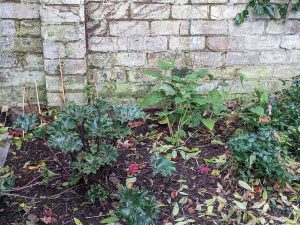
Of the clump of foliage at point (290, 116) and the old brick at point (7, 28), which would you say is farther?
the old brick at point (7, 28)

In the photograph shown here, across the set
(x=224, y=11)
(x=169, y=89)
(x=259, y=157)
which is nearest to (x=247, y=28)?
(x=224, y=11)

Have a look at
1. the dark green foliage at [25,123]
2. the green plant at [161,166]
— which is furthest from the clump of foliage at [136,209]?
the dark green foliage at [25,123]

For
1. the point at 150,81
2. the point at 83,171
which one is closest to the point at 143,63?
the point at 150,81

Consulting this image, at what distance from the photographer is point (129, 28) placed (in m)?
3.56

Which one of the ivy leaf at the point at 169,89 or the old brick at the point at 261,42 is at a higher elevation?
the old brick at the point at 261,42

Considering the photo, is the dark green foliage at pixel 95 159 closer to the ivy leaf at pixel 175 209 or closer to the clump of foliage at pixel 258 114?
the ivy leaf at pixel 175 209

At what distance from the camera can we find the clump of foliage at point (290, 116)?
3.22 meters

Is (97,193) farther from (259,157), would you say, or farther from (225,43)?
(225,43)

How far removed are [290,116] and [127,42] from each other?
1.52 metres

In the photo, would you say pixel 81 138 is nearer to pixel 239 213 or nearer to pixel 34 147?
pixel 34 147

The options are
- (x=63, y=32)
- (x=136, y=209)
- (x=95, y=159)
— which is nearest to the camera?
(x=136, y=209)

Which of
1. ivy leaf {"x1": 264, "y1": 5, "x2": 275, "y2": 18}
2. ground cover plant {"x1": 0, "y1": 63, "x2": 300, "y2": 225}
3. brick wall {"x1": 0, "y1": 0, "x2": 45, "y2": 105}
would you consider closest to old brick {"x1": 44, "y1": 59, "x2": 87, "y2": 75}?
brick wall {"x1": 0, "y1": 0, "x2": 45, "y2": 105}

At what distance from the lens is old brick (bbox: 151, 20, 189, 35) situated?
358 cm

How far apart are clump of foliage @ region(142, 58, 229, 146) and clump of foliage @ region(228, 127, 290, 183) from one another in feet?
1.40
